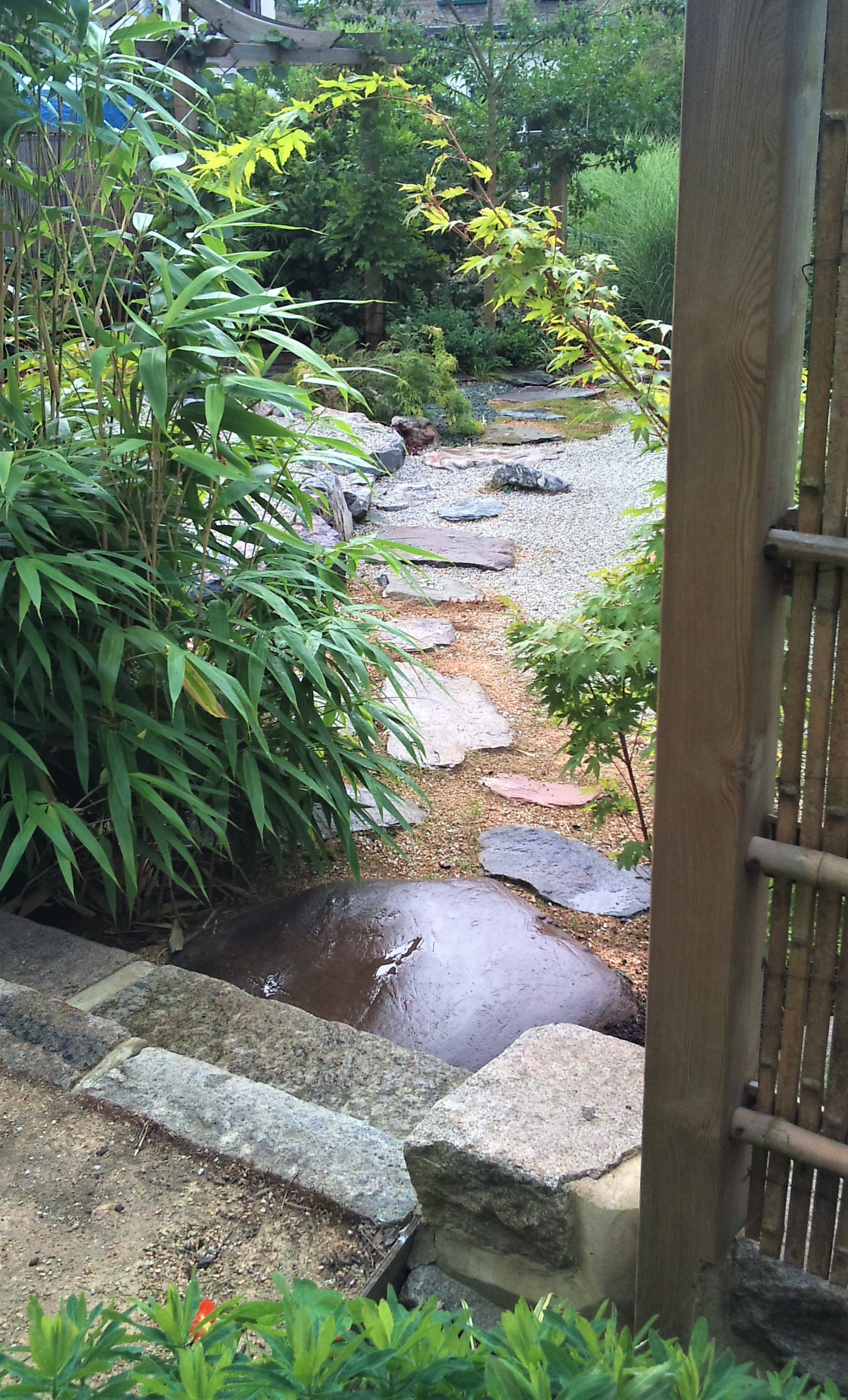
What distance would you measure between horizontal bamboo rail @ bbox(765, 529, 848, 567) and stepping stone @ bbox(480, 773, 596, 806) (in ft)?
8.03

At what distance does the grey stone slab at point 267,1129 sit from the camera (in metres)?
1.68

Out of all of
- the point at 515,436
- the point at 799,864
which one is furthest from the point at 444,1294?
the point at 515,436

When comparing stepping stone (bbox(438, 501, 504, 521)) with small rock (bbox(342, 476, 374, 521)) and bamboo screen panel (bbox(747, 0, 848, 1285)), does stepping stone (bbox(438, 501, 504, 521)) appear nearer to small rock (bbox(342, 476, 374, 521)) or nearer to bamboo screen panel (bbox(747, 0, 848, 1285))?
small rock (bbox(342, 476, 374, 521))

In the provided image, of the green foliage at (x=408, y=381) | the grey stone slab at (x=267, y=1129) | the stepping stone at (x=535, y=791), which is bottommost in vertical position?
the stepping stone at (x=535, y=791)

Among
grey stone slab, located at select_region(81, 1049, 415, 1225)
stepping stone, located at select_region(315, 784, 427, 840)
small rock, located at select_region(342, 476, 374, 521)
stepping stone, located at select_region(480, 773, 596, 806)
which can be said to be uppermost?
small rock, located at select_region(342, 476, 374, 521)

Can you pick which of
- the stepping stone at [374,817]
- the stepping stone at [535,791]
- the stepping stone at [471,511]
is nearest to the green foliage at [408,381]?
the stepping stone at [471,511]

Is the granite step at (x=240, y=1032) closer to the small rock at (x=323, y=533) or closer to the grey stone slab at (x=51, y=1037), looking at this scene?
the grey stone slab at (x=51, y=1037)

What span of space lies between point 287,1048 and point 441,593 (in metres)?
3.59

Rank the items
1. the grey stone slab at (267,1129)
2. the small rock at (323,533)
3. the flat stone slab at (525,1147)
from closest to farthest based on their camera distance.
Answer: the flat stone slab at (525,1147) → the grey stone slab at (267,1129) → the small rock at (323,533)

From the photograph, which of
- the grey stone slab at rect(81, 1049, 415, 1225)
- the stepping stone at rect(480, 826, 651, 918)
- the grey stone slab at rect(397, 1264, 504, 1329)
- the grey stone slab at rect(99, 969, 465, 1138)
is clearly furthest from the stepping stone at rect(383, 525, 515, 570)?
Answer: the grey stone slab at rect(397, 1264, 504, 1329)

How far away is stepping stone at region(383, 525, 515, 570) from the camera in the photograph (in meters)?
6.04

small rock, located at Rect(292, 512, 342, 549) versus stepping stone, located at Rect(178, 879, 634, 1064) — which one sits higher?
small rock, located at Rect(292, 512, 342, 549)

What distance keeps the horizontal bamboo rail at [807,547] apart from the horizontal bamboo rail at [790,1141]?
25.4 inches

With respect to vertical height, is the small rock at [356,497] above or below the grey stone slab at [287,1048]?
above
